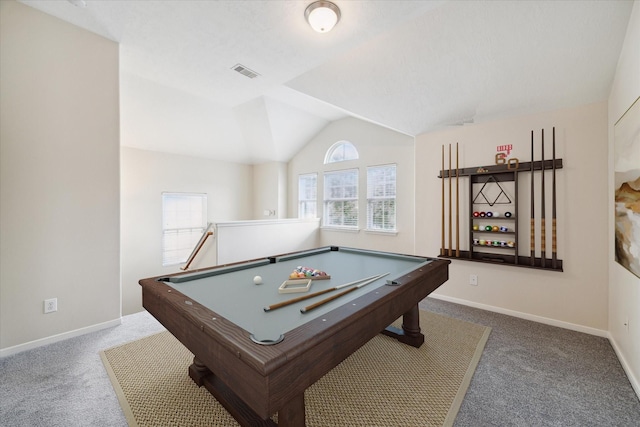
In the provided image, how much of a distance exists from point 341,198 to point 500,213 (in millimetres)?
2805

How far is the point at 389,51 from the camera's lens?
105 inches

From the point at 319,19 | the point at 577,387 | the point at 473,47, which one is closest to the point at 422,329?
the point at 577,387

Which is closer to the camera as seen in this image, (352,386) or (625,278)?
(352,386)

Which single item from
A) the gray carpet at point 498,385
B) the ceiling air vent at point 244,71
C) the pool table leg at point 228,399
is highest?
the ceiling air vent at point 244,71

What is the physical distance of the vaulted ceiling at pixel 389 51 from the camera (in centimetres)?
208

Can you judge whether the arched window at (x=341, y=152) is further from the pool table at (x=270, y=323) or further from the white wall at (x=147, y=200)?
the pool table at (x=270, y=323)

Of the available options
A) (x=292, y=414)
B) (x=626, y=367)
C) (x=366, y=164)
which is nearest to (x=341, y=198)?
(x=366, y=164)

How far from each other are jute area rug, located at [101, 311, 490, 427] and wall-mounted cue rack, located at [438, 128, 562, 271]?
46.8 inches

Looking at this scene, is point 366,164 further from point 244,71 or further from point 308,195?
point 244,71

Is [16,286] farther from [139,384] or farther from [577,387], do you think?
[577,387]

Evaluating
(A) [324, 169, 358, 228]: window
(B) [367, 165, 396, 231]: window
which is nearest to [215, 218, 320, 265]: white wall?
(A) [324, 169, 358, 228]: window

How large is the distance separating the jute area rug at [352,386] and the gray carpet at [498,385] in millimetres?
95

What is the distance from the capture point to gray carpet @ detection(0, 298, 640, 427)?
5.15 feet

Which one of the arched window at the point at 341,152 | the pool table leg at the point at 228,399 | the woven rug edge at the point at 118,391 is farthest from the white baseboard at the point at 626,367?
the arched window at the point at 341,152
